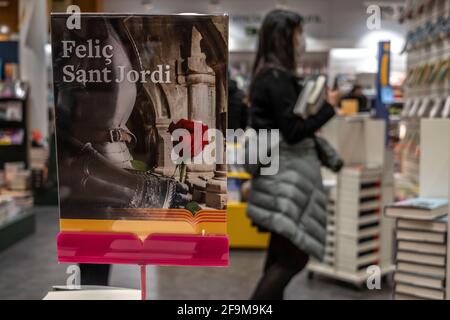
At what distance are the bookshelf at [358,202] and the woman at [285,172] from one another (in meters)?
1.23

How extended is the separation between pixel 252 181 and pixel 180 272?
1775 mm

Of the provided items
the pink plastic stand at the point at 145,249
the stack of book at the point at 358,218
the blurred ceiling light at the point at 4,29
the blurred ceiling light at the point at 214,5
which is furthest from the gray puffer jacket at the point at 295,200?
the blurred ceiling light at the point at 214,5

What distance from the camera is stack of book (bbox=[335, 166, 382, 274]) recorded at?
3.60m

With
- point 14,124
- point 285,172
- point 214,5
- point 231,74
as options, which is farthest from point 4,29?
point 285,172

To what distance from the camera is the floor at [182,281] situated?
3557 mm

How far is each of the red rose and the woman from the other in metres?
1.35

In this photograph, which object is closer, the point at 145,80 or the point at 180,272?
the point at 145,80

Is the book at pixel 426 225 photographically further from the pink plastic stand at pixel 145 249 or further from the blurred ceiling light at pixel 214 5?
the blurred ceiling light at pixel 214 5

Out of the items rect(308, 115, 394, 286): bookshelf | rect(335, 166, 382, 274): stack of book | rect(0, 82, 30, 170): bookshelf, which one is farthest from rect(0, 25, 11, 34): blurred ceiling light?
rect(335, 166, 382, 274): stack of book

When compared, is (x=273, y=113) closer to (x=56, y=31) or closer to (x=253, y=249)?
(x=56, y=31)

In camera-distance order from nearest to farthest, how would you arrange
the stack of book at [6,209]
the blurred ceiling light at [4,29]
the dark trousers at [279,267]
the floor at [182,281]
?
the dark trousers at [279,267] < the floor at [182,281] < the stack of book at [6,209] < the blurred ceiling light at [4,29]

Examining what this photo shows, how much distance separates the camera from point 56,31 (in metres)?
1.00

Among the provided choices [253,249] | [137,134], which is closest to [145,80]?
[137,134]

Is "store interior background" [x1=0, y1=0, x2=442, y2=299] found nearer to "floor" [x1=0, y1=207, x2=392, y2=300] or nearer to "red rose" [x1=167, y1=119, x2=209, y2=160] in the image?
"floor" [x1=0, y1=207, x2=392, y2=300]
